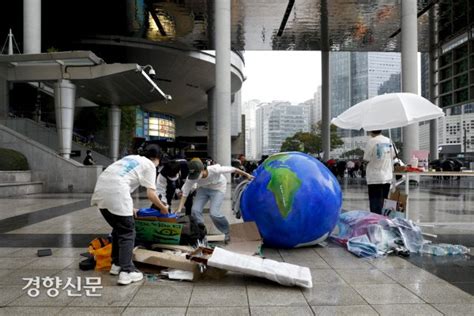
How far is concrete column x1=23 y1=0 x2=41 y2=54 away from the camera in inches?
856

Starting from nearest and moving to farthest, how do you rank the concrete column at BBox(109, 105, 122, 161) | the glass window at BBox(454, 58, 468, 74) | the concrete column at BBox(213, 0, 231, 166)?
the concrete column at BBox(213, 0, 231, 166) → the glass window at BBox(454, 58, 468, 74) → the concrete column at BBox(109, 105, 122, 161)

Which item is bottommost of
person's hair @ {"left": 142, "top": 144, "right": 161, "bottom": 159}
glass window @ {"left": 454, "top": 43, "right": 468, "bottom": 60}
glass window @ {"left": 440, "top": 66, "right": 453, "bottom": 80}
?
person's hair @ {"left": 142, "top": 144, "right": 161, "bottom": 159}

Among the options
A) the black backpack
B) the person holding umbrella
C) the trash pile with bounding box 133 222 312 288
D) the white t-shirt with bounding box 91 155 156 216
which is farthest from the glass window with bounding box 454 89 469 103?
the white t-shirt with bounding box 91 155 156 216

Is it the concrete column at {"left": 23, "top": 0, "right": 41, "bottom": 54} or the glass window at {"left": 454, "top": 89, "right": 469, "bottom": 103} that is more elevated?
the concrete column at {"left": 23, "top": 0, "right": 41, "bottom": 54}

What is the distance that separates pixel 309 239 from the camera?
6738 mm

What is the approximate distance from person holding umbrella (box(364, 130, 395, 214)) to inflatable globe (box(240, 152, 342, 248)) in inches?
64.6

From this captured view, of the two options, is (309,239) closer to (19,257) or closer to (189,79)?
(19,257)

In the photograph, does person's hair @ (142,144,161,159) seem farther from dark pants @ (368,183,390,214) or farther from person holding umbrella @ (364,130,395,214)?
dark pants @ (368,183,390,214)

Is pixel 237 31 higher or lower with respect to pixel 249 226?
higher

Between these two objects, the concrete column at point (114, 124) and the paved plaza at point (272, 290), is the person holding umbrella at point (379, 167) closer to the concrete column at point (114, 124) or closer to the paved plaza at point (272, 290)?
the paved plaza at point (272, 290)

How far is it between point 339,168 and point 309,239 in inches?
1041

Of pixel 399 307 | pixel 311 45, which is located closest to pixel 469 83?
pixel 311 45

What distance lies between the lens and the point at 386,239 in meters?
6.79

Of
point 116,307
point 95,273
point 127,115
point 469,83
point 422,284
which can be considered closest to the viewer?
point 116,307
